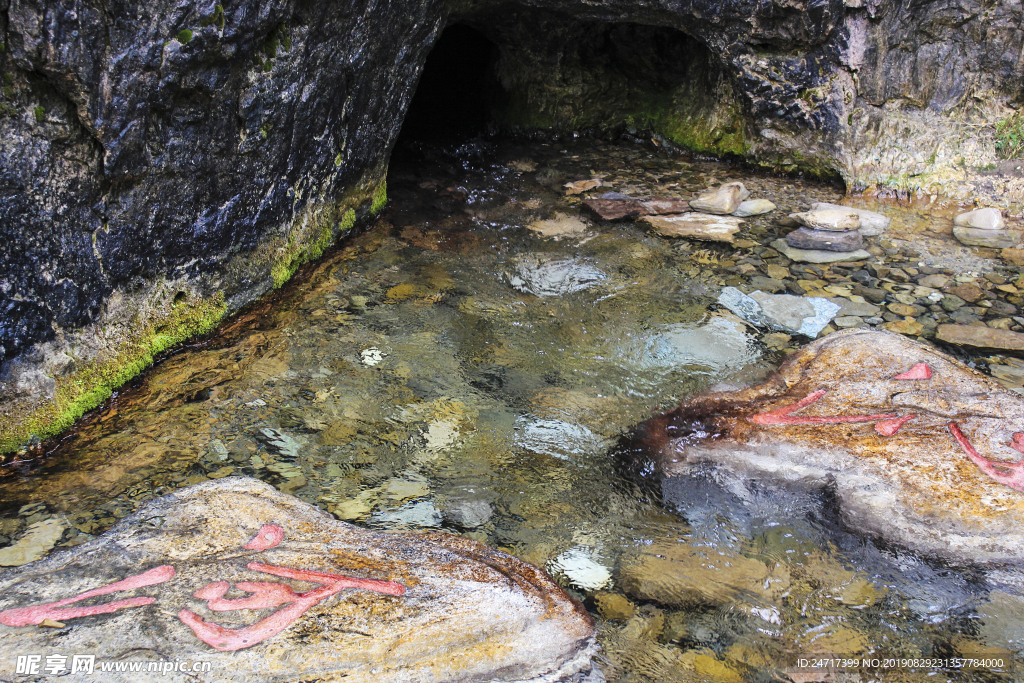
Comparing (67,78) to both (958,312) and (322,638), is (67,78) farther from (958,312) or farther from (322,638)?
(958,312)

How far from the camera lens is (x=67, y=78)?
101 inches

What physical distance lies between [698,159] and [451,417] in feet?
12.2

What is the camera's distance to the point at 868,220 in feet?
14.8

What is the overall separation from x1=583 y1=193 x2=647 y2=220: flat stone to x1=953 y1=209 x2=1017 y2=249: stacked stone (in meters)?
1.99

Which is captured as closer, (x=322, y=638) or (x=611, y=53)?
(x=322, y=638)

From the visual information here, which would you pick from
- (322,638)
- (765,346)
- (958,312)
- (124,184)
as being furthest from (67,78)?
(958,312)

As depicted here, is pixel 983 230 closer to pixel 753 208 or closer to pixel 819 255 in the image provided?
pixel 819 255

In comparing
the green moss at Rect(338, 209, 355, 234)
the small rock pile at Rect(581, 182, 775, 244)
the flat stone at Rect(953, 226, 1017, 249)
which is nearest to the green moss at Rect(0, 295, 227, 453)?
the green moss at Rect(338, 209, 355, 234)

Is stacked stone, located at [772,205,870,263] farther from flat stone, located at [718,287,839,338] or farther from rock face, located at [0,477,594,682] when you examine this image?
rock face, located at [0,477,594,682]

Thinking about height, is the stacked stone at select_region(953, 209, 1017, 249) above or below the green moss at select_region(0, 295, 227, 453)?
above

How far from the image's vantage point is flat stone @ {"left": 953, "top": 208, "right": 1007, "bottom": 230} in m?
4.36

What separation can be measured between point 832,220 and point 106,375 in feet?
13.5

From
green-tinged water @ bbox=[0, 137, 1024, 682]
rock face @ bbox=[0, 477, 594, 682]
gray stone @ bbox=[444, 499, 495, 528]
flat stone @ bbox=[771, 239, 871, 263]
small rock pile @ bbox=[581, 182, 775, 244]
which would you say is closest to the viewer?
rock face @ bbox=[0, 477, 594, 682]

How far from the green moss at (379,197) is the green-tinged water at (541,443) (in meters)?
0.25
